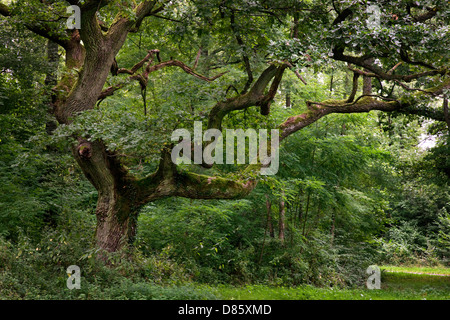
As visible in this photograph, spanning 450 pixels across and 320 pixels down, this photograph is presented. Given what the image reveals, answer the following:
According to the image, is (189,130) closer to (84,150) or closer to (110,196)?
(84,150)

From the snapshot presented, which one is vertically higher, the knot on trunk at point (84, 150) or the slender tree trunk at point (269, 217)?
the knot on trunk at point (84, 150)

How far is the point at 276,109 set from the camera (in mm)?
13484

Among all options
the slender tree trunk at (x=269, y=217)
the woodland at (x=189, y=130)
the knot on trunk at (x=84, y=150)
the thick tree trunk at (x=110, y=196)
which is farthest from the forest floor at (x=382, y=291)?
the slender tree trunk at (x=269, y=217)

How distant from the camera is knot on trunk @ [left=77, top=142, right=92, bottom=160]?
7.60m

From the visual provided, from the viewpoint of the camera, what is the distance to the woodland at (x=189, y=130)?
691 centimetres

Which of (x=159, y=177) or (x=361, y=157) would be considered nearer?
(x=159, y=177)

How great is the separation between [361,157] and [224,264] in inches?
231

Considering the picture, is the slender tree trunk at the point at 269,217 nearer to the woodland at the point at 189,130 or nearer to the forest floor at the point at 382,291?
the woodland at the point at 189,130

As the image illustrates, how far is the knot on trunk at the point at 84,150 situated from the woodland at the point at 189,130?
0.02 m

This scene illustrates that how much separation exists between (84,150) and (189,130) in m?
2.08

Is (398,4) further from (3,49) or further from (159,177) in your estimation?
(3,49)

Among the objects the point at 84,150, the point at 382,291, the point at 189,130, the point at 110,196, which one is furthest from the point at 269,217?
the point at 84,150
